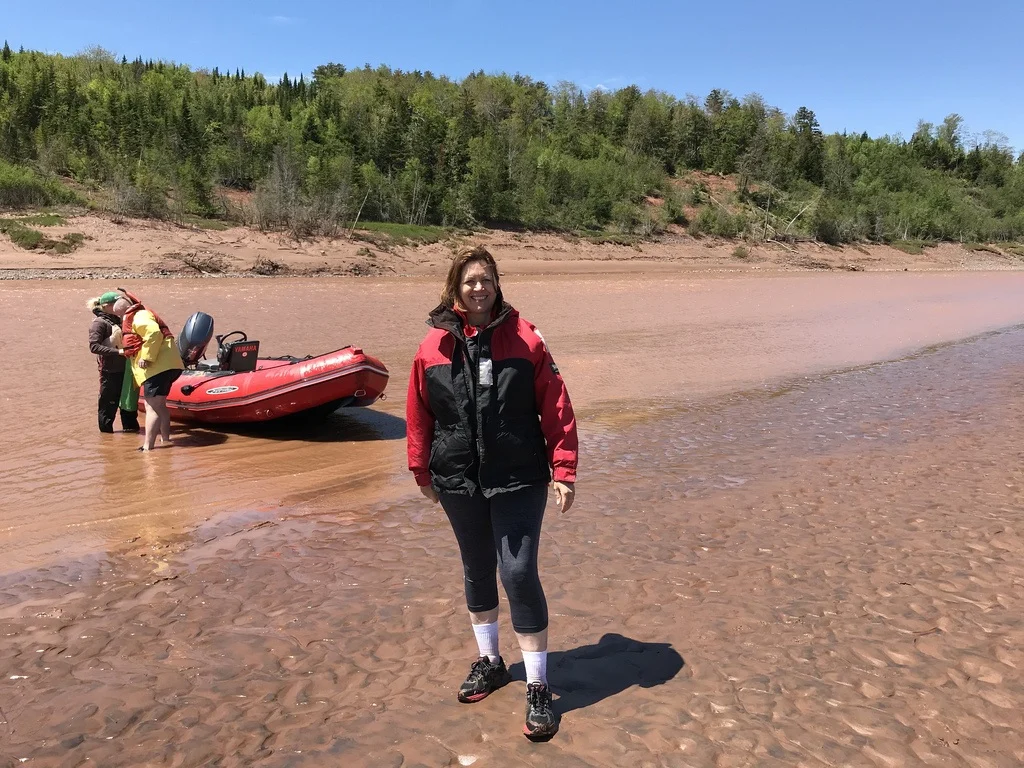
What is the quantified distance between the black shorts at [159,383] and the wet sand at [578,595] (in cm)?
56

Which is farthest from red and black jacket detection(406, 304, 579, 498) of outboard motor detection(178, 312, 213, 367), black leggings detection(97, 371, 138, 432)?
outboard motor detection(178, 312, 213, 367)

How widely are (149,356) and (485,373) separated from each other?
515cm

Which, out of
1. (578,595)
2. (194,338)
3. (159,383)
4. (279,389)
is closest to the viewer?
(578,595)

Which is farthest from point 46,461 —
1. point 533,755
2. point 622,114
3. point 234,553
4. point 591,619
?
point 622,114

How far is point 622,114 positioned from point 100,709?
7494 cm

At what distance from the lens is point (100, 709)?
3.09 meters

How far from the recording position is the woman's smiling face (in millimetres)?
2881

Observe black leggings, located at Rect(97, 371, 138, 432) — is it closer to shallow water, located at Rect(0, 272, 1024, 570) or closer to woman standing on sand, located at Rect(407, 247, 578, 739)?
shallow water, located at Rect(0, 272, 1024, 570)

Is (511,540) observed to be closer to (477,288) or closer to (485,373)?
(485,373)

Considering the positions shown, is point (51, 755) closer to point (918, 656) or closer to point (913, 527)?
point (918, 656)

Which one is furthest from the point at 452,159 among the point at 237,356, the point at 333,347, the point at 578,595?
the point at 578,595

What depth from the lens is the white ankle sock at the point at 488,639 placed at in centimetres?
319

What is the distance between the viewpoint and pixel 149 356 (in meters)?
7.07

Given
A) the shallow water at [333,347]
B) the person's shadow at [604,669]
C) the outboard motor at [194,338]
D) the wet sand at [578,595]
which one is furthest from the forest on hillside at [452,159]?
the person's shadow at [604,669]
